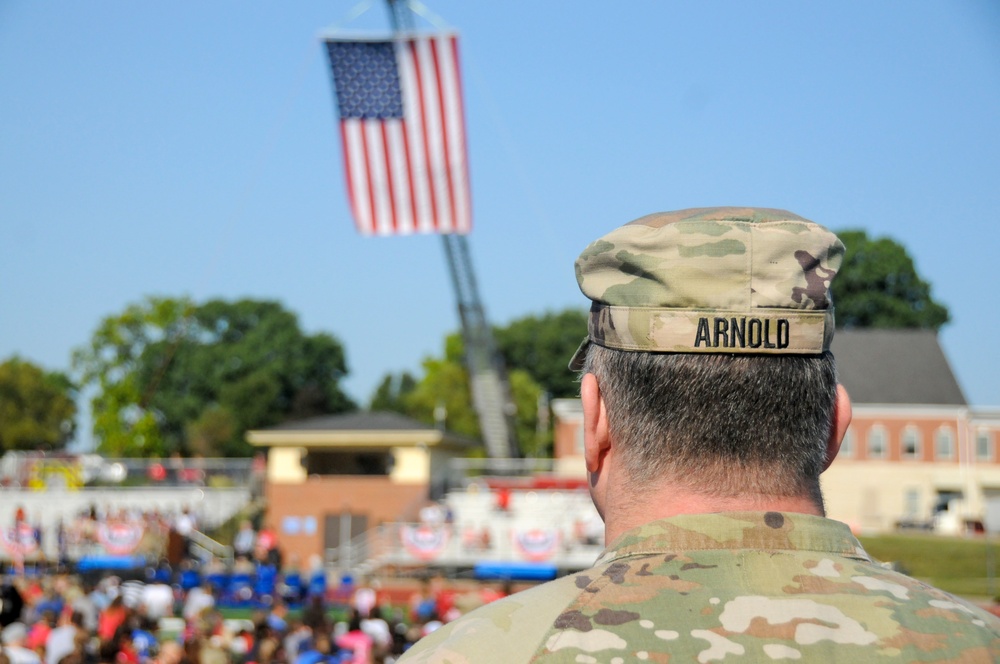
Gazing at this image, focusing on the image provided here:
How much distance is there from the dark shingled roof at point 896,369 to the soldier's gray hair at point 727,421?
204ft

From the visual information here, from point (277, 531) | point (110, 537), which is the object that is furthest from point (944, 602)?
point (277, 531)

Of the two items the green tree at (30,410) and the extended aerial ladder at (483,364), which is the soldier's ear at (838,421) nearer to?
the extended aerial ladder at (483,364)

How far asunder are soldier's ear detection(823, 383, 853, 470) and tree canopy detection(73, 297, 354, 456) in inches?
2994

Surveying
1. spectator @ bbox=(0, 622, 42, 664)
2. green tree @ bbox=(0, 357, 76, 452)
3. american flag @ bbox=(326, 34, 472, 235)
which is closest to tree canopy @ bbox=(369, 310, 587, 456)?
green tree @ bbox=(0, 357, 76, 452)

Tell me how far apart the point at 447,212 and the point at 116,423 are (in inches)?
2005

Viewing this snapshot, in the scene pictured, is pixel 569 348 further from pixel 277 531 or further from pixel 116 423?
pixel 277 531

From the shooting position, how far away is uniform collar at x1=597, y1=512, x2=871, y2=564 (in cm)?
184

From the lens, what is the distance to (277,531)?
40969mm

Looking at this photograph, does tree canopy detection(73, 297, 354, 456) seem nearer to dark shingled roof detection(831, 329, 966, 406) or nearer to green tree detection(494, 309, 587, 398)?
green tree detection(494, 309, 587, 398)

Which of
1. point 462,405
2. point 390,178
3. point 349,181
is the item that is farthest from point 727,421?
point 462,405

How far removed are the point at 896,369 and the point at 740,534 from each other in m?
68.6

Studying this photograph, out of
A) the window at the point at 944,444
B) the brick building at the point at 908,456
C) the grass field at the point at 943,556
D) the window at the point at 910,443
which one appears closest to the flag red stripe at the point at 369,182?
the grass field at the point at 943,556

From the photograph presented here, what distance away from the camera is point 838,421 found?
2062 millimetres

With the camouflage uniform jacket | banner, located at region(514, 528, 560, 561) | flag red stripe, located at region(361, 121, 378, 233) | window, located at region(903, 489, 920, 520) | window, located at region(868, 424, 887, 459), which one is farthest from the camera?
window, located at region(868, 424, 887, 459)
